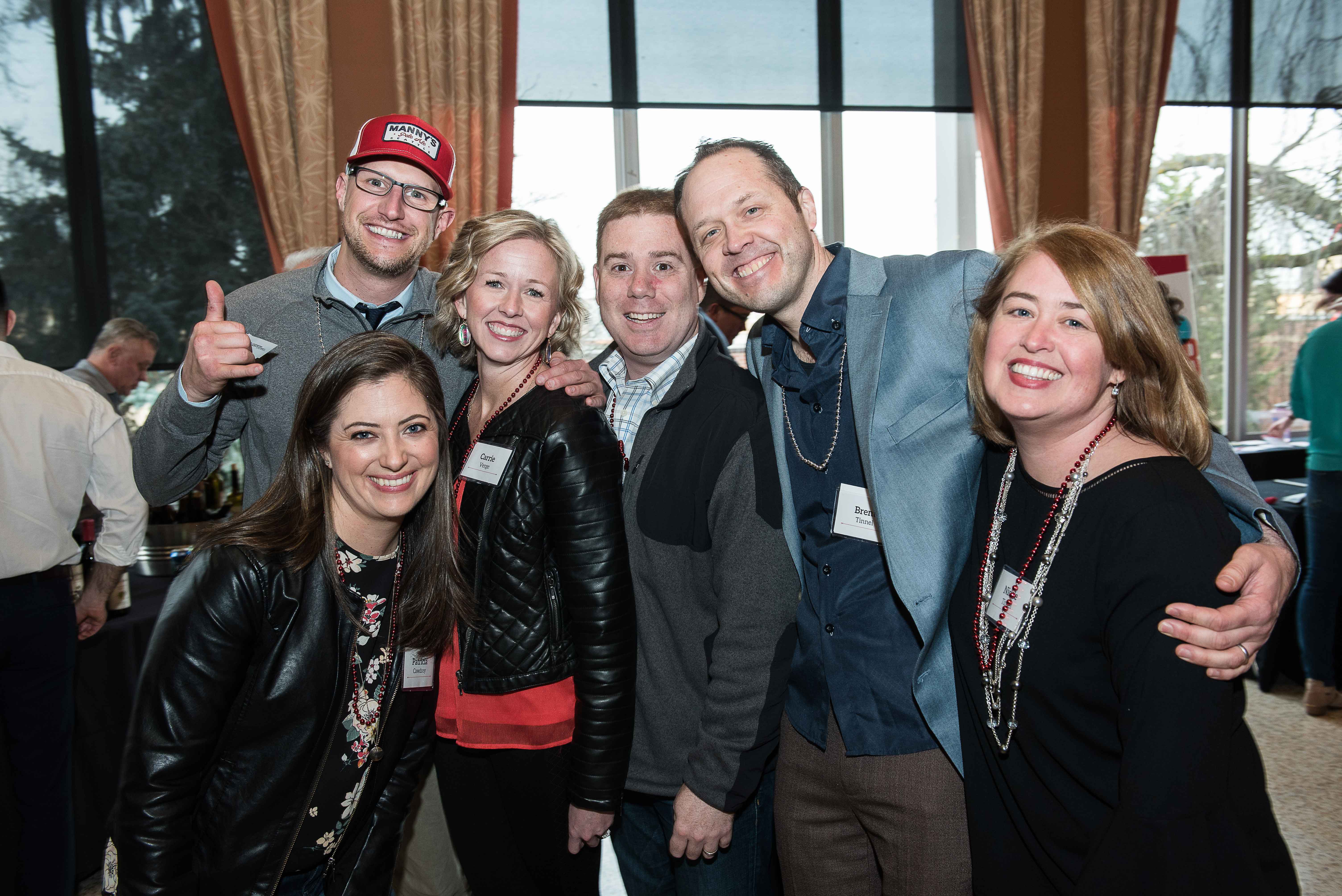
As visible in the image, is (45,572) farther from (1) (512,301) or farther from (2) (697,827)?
(2) (697,827)

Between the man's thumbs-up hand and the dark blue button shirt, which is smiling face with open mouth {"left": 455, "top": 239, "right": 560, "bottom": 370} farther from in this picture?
the dark blue button shirt

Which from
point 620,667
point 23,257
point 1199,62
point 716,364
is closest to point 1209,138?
point 1199,62

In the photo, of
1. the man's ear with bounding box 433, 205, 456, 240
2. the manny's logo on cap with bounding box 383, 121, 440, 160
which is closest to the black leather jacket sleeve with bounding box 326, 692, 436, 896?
the man's ear with bounding box 433, 205, 456, 240

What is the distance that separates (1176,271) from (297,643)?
5.53m

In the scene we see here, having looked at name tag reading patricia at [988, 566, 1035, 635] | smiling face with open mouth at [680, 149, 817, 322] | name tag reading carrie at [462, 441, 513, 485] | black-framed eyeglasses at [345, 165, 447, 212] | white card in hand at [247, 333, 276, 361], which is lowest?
name tag reading patricia at [988, 566, 1035, 635]

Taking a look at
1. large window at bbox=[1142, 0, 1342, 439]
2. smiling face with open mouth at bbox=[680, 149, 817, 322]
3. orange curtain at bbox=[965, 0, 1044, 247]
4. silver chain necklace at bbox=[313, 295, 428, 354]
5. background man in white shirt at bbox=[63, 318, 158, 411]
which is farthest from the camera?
large window at bbox=[1142, 0, 1342, 439]

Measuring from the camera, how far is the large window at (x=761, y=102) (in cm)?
509

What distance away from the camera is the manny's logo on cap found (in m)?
1.98

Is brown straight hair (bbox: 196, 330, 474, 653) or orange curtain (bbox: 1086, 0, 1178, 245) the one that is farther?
orange curtain (bbox: 1086, 0, 1178, 245)

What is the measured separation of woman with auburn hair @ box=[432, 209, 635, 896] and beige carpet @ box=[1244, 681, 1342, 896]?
2.07m

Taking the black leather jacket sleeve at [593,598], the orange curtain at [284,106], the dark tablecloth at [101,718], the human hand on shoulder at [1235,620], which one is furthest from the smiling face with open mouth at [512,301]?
the orange curtain at [284,106]

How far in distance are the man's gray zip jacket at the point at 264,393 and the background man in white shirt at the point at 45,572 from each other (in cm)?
91

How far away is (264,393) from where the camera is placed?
1.84 metres

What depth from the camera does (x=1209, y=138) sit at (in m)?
5.98
